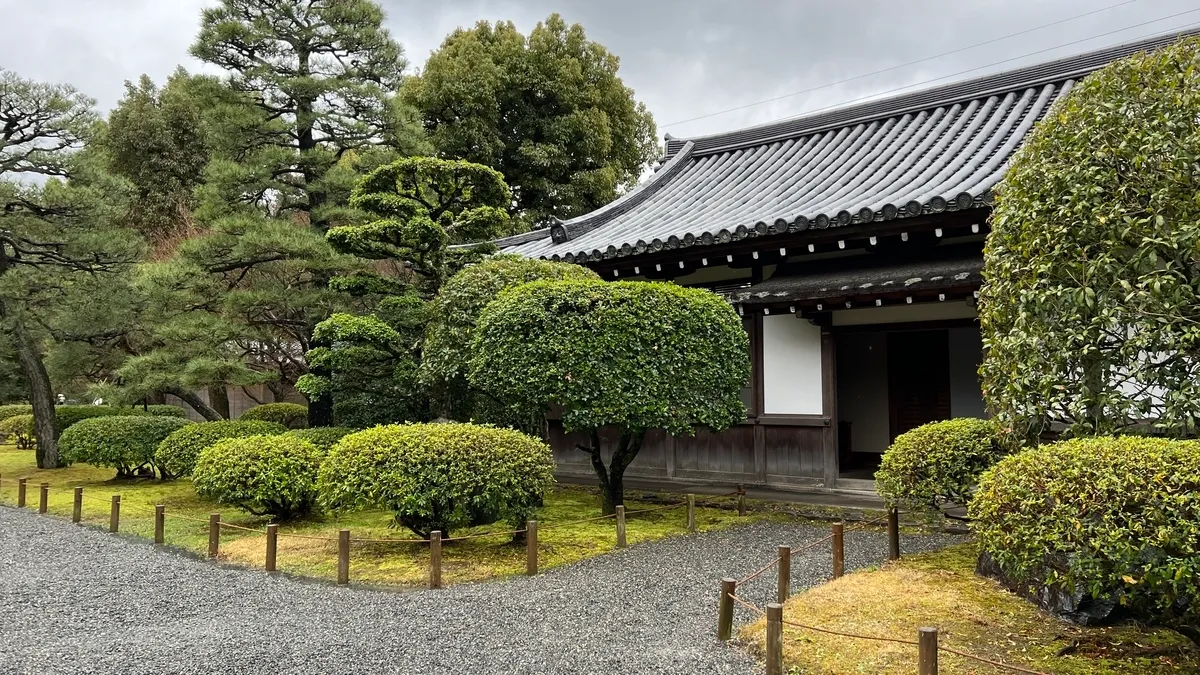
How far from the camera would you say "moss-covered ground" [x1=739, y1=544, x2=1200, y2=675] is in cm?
425

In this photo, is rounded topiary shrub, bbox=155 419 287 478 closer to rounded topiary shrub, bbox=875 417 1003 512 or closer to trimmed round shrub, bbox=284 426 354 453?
trimmed round shrub, bbox=284 426 354 453

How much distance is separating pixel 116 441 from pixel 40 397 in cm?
418

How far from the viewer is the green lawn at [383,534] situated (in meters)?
7.16

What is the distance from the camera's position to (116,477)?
14492 millimetres

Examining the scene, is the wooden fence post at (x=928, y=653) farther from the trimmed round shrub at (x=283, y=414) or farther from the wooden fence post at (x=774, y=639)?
the trimmed round shrub at (x=283, y=414)

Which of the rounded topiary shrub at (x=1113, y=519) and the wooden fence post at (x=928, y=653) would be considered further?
the wooden fence post at (x=928, y=653)

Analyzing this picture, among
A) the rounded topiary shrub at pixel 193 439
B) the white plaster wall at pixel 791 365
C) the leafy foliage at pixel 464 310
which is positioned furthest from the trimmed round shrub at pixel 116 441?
the white plaster wall at pixel 791 365

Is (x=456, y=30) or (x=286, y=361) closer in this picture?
(x=286, y=361)

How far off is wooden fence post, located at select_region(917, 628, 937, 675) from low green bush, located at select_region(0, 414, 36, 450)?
26.6 meters

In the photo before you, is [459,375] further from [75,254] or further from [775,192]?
[75,254]

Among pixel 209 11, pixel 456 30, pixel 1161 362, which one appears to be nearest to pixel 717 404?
pixel 1161 362

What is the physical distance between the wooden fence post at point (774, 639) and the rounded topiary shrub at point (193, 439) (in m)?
9.92

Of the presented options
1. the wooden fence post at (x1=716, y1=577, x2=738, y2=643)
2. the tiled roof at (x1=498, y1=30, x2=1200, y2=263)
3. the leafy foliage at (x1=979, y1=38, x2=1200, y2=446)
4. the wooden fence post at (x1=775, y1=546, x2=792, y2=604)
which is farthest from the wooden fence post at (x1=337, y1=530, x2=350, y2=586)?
the tiled roof at (x1=498, y1=30, x2=1200, y2=263)

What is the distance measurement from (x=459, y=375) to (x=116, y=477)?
30.3ft
